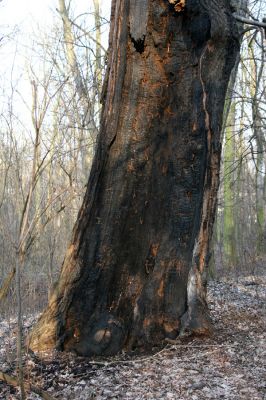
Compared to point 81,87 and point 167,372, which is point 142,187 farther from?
point 81,87

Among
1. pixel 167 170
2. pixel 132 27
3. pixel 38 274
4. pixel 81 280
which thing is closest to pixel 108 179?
pixel 167 170

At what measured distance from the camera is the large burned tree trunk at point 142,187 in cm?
359

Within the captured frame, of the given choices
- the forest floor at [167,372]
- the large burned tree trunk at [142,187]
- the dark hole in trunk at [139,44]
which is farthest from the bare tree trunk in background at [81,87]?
the forest floor at [167,372]

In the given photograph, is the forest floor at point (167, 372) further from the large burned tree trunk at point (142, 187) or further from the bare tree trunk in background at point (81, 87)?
the bare tree trunk in background at point (81, 87)

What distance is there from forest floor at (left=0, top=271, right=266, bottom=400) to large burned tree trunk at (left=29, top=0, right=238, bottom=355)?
188 mm

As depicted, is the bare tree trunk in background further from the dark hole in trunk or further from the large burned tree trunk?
the dark hole in trunk

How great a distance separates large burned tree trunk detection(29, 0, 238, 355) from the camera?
3592mm

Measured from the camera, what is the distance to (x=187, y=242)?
3.81 metres

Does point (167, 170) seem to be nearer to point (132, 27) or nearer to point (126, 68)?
point (126, 68)

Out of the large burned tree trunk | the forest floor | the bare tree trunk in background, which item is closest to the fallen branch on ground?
the forest floor

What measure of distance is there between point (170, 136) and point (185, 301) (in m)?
1.39

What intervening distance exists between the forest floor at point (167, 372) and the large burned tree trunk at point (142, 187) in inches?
7.4

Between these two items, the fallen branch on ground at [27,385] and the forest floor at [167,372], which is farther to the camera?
the forest floor at [167,372]

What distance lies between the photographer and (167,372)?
3.33 meters
